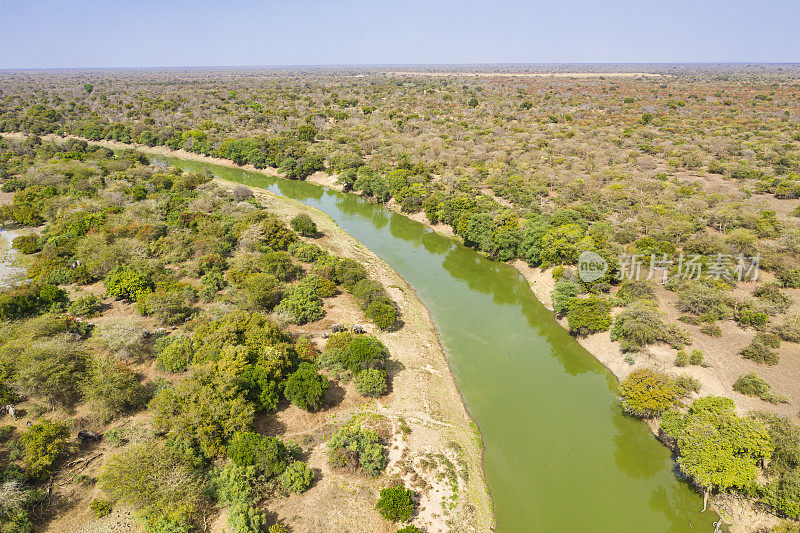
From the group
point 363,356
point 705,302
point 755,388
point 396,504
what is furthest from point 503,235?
point 396,504

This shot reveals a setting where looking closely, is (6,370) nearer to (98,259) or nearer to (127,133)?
(98,259)

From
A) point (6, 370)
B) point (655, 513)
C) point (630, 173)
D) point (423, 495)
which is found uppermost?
point (630, 173)

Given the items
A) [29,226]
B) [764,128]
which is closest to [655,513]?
[29,226]

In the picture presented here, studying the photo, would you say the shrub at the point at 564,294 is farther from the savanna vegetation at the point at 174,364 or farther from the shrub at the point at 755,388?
the savanna vegetation at the point at 174,364

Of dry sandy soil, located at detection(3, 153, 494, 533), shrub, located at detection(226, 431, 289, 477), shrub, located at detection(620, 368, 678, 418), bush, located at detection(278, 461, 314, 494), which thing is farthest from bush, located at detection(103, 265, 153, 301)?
shrub, located at detection(620, 368, 678, 418)

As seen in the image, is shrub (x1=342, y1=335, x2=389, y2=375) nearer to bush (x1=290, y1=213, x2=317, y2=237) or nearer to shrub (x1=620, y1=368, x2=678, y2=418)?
shrub (x1=620, y1=368, x2=678, y2=418)
